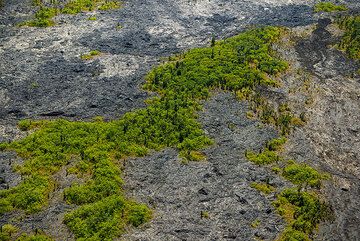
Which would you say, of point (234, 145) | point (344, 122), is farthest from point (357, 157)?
point (234, 145)

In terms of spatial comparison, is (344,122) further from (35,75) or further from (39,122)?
(35,75)

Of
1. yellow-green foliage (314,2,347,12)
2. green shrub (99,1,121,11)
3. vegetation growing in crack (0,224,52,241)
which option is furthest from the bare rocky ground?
green shrub (99,1,121,11)

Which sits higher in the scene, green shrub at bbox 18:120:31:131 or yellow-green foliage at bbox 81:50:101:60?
yellow-green foliage at bbox 81:50:101:60

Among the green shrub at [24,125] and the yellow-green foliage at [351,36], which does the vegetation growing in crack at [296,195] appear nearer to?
the green shrub at [24,125]

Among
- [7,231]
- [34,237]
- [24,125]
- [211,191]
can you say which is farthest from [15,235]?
[211,191]

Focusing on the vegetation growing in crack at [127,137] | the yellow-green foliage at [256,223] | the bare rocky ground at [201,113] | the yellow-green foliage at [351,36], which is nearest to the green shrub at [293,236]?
the bare rocky ground at [201,113]

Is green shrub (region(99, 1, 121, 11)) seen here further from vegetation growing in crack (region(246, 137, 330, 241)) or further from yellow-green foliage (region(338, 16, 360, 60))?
vegetation growing in crack (region(246, 137, 330, 241))
